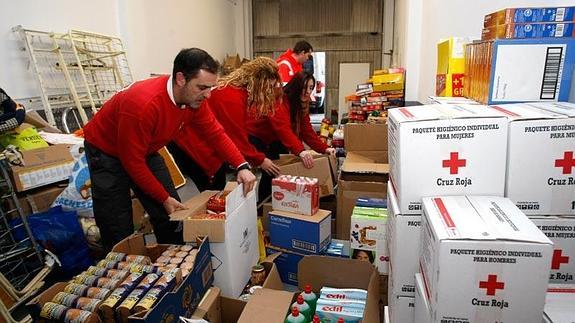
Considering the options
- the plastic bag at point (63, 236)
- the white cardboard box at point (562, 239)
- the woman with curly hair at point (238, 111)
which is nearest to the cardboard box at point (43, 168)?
the plastic bag at point (63, 236)

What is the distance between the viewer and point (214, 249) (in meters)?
1.62

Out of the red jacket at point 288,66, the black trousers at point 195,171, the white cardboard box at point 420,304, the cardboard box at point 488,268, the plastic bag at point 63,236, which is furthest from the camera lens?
the red jacket at point 288,66

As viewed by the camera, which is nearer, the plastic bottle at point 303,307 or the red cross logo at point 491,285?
the red cross logo at point 491,285

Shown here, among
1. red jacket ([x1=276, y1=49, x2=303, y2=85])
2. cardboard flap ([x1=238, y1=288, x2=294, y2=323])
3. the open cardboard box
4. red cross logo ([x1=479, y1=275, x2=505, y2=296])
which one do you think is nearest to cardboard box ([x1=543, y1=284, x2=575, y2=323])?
red cross logo ([x1=479, y1=275, x2=505, y2=296])

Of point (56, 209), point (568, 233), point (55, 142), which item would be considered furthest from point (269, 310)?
point (55, 142)

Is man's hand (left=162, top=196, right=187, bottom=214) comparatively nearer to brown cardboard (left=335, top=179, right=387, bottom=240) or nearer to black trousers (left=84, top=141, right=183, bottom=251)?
black trousers (left=84, top=141, right=183, bottom=251)

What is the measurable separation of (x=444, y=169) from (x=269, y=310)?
2.73 ft

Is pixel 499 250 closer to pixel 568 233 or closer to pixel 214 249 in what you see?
pixel 568 233

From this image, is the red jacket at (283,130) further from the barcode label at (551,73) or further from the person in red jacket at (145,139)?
the barcode label at (551,73)

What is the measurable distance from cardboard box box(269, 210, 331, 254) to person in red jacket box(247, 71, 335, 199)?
1.73 feet

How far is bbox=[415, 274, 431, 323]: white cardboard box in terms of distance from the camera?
3.13 ft

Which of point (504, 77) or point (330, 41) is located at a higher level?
point (330, 41)

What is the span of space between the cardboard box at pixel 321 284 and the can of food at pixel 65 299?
1.81ft

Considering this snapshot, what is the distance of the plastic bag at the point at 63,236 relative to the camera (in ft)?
7.43
